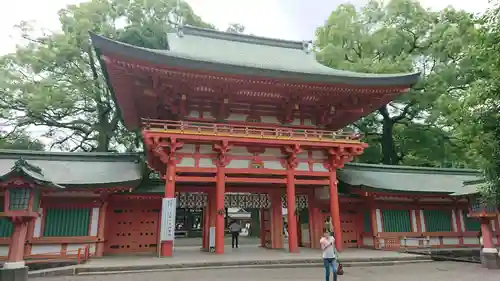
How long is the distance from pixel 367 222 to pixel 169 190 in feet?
31.3

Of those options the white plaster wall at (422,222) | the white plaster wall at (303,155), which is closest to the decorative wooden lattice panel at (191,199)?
the white plaster wall at (303,155)

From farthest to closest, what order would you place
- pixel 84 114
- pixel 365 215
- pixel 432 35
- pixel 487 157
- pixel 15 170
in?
pixel 84 114
pixel 432 35
pixel 365 215
pixel 15 170
pixel 487 157

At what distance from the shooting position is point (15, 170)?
824 centimetres

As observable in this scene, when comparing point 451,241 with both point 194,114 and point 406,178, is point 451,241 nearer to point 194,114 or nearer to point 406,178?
point 406,178

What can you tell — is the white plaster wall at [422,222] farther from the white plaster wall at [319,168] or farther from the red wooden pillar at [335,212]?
the white plaster wall at [319,168]

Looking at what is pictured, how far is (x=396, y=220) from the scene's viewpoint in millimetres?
15836

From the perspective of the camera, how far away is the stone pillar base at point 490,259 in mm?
10703

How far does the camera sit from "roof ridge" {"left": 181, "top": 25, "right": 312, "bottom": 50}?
18734mm

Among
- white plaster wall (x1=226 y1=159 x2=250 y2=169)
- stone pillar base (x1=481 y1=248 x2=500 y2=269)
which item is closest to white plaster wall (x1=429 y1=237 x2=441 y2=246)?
stone pillar base (x1=481 y1=248 x2=500 y2=269)

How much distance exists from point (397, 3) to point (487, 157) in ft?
72.4

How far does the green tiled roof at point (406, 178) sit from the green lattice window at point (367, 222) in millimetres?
1433

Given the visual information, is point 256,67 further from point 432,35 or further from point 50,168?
point 432,35

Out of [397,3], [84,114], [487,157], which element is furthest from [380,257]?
[84,114]

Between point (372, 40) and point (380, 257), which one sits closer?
point (380, 257)
